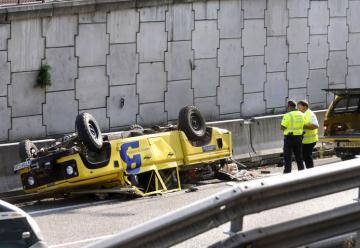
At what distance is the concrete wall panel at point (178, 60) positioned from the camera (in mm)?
20172

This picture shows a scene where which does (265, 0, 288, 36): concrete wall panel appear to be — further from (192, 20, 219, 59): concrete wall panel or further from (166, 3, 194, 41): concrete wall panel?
(166, 3, 194, 41): concrete wall panel

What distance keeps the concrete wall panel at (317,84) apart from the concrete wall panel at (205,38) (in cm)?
397

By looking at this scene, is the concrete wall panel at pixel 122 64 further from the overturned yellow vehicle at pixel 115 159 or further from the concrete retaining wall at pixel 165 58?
the overturned yellow vehicle at pixel 115 159

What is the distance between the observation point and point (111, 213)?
13312 mm

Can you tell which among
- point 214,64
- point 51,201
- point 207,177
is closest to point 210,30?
point 214,64

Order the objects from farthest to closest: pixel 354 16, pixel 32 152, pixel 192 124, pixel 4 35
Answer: pixel 354 16, pixel 4 35, pixel 192 124, pixel 32 152

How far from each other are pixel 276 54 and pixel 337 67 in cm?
289

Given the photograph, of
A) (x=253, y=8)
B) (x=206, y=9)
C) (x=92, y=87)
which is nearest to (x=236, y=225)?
(x=92, y=87)

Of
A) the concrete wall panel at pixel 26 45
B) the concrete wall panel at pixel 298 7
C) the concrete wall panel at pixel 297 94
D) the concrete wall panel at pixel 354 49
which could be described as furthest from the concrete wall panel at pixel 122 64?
the concrete wall panel at pixel 354 49

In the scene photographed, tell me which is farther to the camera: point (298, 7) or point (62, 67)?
point (298, 7)

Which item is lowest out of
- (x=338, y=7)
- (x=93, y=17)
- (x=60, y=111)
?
(x=60, y=111)

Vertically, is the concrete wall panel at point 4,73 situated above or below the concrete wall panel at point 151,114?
above

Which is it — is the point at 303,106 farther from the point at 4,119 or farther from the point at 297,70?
the point at 297,70

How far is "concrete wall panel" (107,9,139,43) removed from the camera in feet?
62.4
